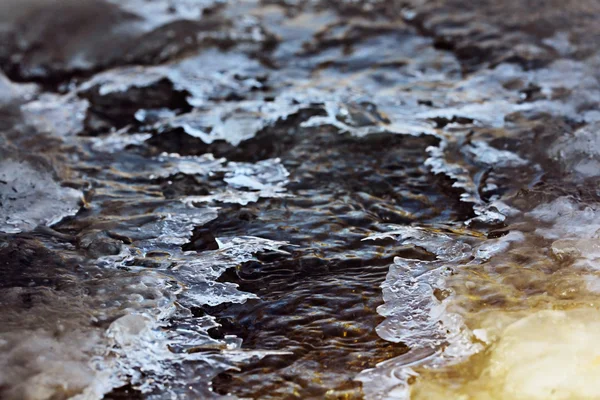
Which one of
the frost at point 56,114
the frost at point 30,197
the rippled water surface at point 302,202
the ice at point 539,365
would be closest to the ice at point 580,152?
the rippled water surface at point 302,202

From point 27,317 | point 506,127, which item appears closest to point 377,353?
point 27,317

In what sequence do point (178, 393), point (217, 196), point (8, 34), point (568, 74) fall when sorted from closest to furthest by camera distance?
point (178, 393)
point (217, 196)
point (568, 74)
point (8, 34)

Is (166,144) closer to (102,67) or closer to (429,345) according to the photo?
(102,67)

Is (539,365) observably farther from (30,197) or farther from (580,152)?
(30,197)

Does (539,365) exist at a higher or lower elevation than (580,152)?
lower

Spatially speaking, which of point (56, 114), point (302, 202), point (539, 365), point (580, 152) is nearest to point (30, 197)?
point (56, 114)

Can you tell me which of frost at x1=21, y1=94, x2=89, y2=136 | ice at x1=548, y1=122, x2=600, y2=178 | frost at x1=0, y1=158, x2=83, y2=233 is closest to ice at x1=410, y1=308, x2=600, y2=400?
ice at x1=548, y1=122, x2=600, y2=178

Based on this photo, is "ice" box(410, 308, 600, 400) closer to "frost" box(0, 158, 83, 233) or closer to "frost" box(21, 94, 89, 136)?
"frost" box(0, 158, 83, 233)

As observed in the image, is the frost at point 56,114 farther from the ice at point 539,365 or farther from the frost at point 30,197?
the ice at point 539,365
